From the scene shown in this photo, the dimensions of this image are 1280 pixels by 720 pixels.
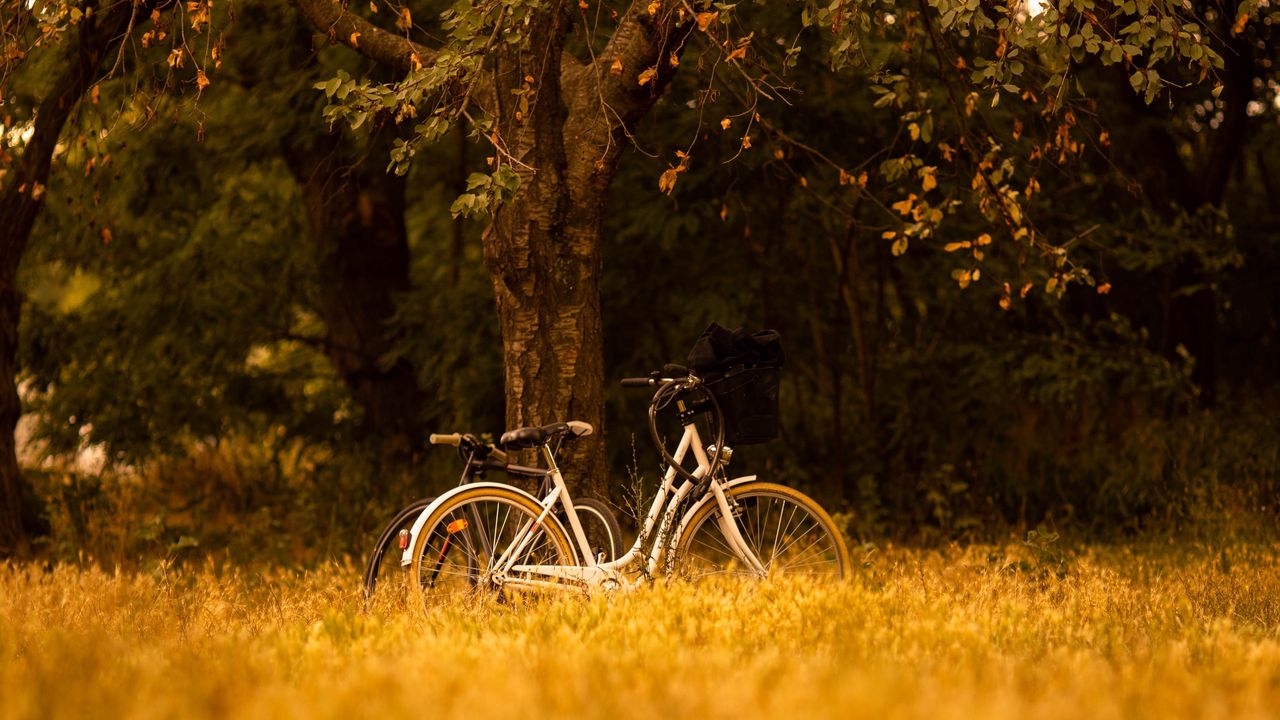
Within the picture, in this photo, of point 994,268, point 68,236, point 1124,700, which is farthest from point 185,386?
point 1124,700

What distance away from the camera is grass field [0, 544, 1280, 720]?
350 centimetres

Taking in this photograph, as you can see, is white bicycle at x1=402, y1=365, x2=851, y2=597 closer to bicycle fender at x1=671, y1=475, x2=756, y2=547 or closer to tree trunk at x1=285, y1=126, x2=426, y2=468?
bicycle fender at x1=671, y1=475, x2=756, y2=547

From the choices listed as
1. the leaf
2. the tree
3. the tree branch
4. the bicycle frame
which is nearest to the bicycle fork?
the bicycle frame

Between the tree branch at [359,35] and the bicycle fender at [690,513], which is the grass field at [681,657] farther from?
the tree branch at [359,35]

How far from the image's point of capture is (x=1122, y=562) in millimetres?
8664

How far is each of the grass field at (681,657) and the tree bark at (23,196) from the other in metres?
3.20

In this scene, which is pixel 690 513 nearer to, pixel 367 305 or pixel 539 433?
pixel 539 433

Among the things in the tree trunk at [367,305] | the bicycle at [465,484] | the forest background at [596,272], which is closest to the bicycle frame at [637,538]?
the bicycle at [465,484]

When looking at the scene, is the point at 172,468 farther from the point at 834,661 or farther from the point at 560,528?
the point at 834,661

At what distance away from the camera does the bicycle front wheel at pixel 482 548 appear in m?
5.63

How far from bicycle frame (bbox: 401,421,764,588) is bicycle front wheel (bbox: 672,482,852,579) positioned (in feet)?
0.16

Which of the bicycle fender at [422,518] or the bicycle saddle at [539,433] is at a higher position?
the bicycle saddle at [539,433]

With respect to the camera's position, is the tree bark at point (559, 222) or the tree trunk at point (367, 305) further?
the tree trunk at point (367, 305)

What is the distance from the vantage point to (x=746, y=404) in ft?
20.0
